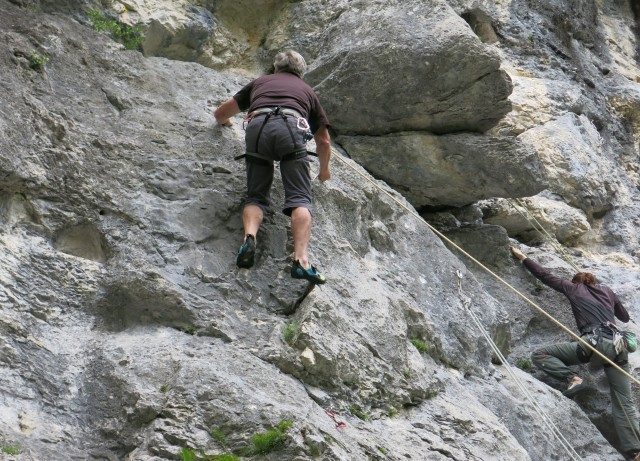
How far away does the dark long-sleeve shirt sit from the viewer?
8.50 metres

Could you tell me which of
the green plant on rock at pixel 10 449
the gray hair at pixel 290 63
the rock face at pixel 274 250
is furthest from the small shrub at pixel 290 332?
the gray hair at pixel 290 63

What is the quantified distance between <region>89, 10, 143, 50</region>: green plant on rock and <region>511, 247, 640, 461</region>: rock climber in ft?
17.9

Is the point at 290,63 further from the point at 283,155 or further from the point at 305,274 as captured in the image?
the point at 305,274

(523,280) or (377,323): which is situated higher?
(377,323)

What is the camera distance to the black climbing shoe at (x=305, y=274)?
18.3 feet

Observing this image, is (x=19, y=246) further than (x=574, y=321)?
No

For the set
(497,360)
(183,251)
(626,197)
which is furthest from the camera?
(626,197)

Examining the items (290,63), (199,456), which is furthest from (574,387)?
(199,456)

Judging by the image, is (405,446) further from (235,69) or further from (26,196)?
(235,69)

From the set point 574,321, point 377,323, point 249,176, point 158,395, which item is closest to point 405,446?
point 377,323

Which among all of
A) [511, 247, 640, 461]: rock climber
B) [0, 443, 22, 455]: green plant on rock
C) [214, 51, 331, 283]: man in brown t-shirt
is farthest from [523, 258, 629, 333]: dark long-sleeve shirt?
[0, 443, 22, 455]: green plant on rock

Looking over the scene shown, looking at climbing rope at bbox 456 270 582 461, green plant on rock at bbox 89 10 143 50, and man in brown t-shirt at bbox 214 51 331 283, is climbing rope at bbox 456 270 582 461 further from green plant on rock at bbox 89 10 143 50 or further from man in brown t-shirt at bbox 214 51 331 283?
green plant on rock at bbox 89 10 143 50

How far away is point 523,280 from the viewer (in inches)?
376

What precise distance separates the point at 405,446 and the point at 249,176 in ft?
7.70
